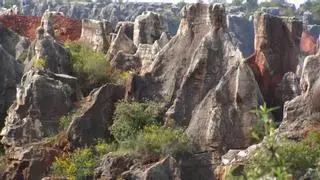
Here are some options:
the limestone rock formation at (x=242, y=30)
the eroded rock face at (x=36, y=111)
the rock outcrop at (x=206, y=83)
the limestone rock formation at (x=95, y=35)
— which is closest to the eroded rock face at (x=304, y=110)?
the rock outcrop at (x=206, y=83)

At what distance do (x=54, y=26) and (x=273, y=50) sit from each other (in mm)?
15260

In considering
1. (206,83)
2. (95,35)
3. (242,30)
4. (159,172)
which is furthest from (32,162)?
(242,30)

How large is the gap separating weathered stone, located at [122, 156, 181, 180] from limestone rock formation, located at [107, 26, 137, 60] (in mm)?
9662

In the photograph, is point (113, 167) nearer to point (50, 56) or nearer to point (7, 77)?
point (50, 56)

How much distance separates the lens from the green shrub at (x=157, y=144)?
98.1 feet

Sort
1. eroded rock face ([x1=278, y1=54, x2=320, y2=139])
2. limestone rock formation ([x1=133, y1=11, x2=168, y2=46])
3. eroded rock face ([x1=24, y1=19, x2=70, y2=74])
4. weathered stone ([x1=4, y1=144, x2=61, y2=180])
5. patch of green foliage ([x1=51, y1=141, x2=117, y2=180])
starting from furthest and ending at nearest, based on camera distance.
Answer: limestone rock formation ([x1=133, y1=11, x2=168, y2=46]) < eroded rock face ([x1=24, y1=19, x2=70, y2=74]) < weathered stone ([x1=4, y1=144, x2=61, y2=180]) < patch of green foliage ([x1=51, y1=141, x2=117, y2=180]) < eroded rock face ([x1=278, y1=54, x2=320, y2=139])

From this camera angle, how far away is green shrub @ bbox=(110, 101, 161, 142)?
1230 inches

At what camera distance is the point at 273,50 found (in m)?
34.4

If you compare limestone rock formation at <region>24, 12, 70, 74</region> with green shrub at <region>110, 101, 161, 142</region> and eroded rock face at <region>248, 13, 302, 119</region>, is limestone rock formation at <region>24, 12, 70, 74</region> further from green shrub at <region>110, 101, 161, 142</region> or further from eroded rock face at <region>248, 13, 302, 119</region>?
eroded rock face at <region>248, 13, 302, 119</region>

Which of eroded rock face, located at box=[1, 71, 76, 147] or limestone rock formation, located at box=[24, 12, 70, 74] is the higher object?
limestone rock formation, located at box=[24, 12, 70, 74]

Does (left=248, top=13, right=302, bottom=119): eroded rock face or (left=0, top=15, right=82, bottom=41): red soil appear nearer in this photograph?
(left=248, top=13, right=302, bottom=119): eroded rock face

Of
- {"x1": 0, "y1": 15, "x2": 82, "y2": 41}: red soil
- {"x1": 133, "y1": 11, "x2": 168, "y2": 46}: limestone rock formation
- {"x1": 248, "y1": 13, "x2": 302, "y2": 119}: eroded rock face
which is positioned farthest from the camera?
{"x1": 0, "y1": 15, "x2": 82, "y2": 41}: red soil

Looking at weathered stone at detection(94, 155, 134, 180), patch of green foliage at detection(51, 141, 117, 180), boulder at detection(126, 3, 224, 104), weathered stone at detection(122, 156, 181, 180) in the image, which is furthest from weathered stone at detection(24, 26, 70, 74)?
weathered stone at detection(122, 156, 181, 180)

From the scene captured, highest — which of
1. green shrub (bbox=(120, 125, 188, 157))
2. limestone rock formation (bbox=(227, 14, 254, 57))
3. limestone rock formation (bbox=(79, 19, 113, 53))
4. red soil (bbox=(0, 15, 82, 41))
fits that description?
limestone rock formation (bbox=(79, 19, 113, 53))
